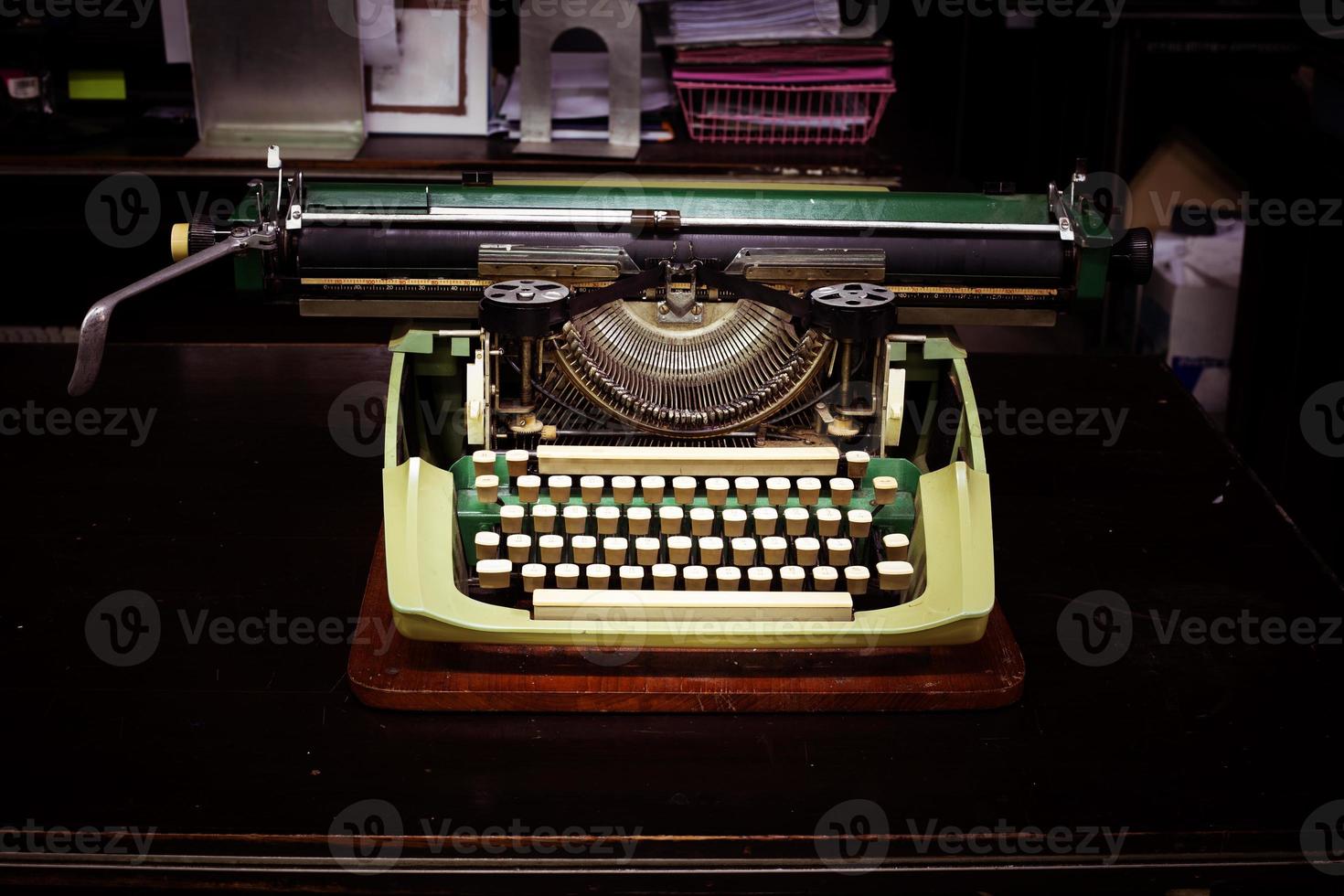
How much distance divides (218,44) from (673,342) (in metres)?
1.56

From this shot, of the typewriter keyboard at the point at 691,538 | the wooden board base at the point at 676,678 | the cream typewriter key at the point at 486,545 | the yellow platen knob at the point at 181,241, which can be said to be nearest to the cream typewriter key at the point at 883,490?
the typewriter keyboard at the point at 691,538

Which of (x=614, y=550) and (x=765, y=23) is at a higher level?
(x=765, y=23)

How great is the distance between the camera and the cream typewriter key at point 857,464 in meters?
1.99

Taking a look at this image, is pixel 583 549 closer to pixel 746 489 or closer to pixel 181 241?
pixel 746 489

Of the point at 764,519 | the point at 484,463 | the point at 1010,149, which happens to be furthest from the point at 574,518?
the point at 1010,149

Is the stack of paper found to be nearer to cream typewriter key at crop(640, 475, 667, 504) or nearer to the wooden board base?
cream typewriter key at crop(640, 475, 667, 504)

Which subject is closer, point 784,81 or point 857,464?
point 857,464

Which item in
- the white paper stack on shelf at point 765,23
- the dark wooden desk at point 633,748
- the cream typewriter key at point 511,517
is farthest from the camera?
the white paper stack on shelf at point 765,23

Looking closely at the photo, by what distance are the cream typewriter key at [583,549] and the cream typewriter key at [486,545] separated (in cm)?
10

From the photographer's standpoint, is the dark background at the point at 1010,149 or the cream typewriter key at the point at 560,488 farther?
the dark background at the point at 1010,149

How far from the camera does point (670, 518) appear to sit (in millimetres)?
1917

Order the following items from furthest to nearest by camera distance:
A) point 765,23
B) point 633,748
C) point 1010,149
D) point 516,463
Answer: point 1010,149, point 765,23, point 516,463, point 633,748

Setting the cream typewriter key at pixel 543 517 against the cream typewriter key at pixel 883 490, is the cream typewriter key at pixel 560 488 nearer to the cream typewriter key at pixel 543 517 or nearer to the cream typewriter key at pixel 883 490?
the cream typewriter key at pixel 543 517

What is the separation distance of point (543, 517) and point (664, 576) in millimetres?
187
